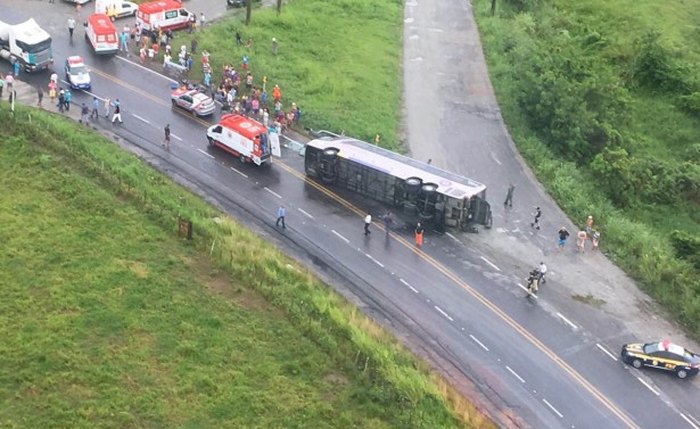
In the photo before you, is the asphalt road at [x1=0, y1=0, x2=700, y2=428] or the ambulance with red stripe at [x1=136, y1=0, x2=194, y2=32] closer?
the asphalt road at [x1=0, y1=0, x2=700, y2=428]

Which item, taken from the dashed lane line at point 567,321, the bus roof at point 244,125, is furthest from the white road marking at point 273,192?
the dashed lane line at point 567,321

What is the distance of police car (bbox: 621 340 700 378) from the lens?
40.7 meters

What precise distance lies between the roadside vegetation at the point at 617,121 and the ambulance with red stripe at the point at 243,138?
1789cm

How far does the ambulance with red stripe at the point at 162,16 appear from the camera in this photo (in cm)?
6812

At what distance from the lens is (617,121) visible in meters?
65.4

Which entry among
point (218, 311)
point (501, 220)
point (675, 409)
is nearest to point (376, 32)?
point (501, 220)

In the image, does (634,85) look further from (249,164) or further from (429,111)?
(249,164)

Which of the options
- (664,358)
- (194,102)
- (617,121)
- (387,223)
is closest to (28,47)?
(194,102)

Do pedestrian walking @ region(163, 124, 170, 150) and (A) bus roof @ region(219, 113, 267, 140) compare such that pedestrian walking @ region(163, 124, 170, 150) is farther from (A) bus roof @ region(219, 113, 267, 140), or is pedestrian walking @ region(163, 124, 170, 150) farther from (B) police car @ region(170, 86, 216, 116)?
(B) police car @ region(170, 86, 216, 116)

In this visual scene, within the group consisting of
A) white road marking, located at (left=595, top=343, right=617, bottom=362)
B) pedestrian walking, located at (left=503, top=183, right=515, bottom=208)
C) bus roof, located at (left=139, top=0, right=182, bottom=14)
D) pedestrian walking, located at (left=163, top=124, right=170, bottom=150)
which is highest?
bus roof, located at (left=139, top=0, right=182, bottom=14)

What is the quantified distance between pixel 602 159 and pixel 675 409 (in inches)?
852

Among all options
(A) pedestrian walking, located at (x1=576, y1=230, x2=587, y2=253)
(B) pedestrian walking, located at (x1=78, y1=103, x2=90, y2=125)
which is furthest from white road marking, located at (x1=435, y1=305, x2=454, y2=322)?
(B) pedestrian walking, located at (x1=78, y1=103, x2=90, y2=125)

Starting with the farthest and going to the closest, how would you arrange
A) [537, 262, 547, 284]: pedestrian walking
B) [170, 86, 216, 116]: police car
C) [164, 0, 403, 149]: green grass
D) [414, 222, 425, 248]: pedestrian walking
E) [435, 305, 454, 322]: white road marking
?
1. [164, 0, 403, 149]: green grass
2. [170, 86, 216, 116]: police car
3. [414, 222, 425, 248]: pedestrian walking
4. [537, 262, 547, 284]: pedestrian walking
5. [435, 305, 454, 322]: white road marking

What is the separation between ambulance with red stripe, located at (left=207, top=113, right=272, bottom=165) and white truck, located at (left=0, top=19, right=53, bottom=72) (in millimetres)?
14699
